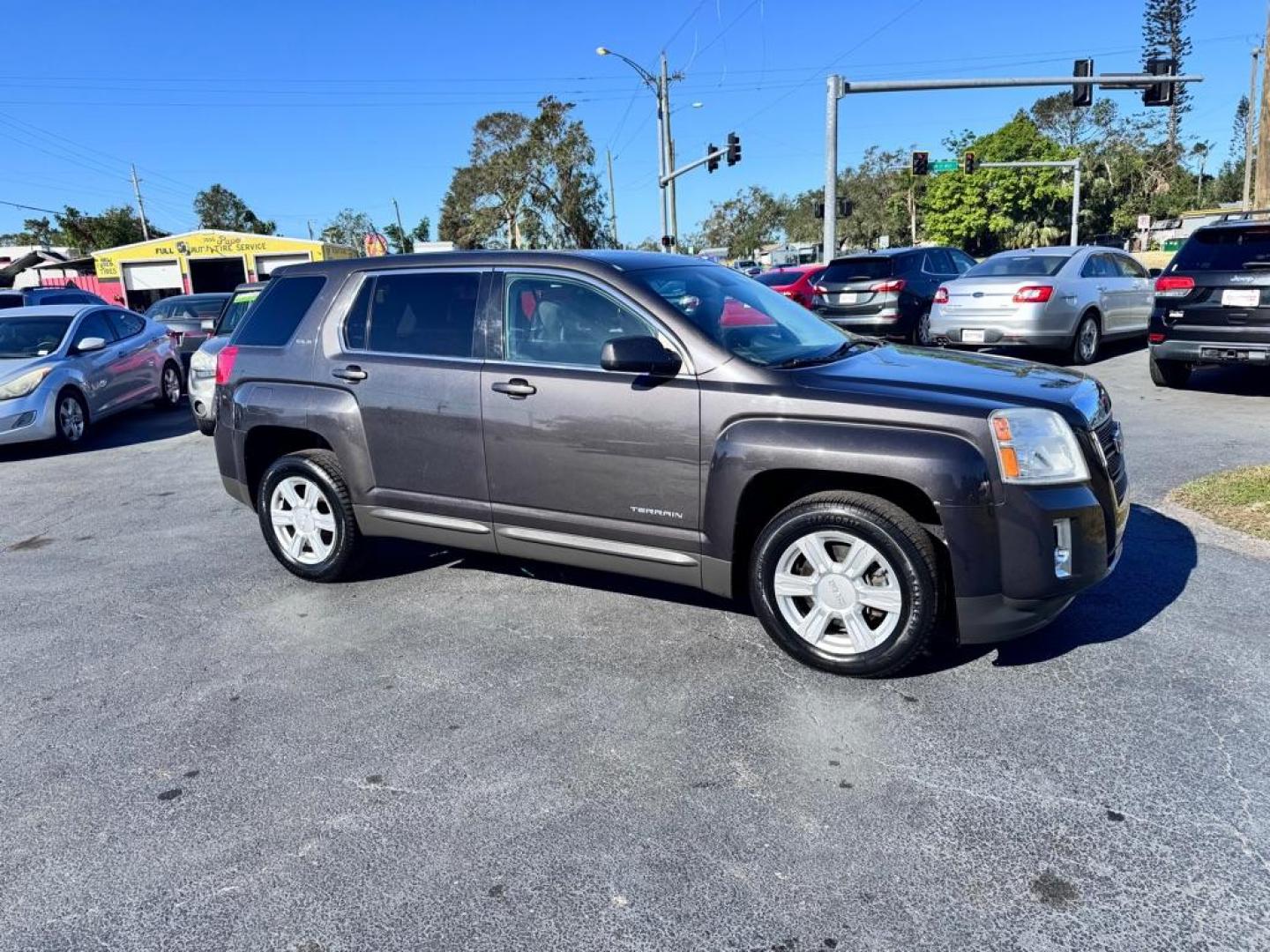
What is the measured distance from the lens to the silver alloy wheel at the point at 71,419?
9.98 m

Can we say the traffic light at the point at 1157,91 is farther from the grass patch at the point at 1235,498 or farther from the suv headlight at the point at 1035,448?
the suv headlight at the point at 1035,448

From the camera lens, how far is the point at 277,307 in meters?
5.19

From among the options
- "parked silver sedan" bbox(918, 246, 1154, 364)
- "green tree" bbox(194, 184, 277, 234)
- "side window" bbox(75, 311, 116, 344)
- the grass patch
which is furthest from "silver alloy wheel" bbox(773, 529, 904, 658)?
"green tree" bbox(194, 184, 277, 234)

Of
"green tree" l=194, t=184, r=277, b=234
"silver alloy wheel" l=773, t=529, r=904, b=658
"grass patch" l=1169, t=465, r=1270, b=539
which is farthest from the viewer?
"green tree" l=194, t=184, r=277, b=234

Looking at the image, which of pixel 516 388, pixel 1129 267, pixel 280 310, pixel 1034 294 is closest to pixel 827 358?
pixel 516 388

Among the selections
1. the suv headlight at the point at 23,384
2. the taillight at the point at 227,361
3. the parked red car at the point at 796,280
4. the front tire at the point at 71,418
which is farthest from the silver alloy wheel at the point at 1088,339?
the suv headlight at the point at 23,384

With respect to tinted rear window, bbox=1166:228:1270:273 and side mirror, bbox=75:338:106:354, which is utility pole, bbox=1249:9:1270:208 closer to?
tinted rear window, bbox=1166:228:1270:273

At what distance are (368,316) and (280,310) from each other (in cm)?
69

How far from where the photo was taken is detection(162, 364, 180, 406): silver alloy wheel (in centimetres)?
1283

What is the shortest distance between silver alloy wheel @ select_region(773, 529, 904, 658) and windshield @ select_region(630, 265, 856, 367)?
0.86 metres

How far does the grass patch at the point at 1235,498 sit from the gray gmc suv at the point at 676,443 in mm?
2127

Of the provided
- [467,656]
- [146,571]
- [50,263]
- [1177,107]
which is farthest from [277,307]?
[1177,107]

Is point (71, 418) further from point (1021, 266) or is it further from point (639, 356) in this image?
point (1021, 266)

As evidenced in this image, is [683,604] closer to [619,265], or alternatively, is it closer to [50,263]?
[619,265]
